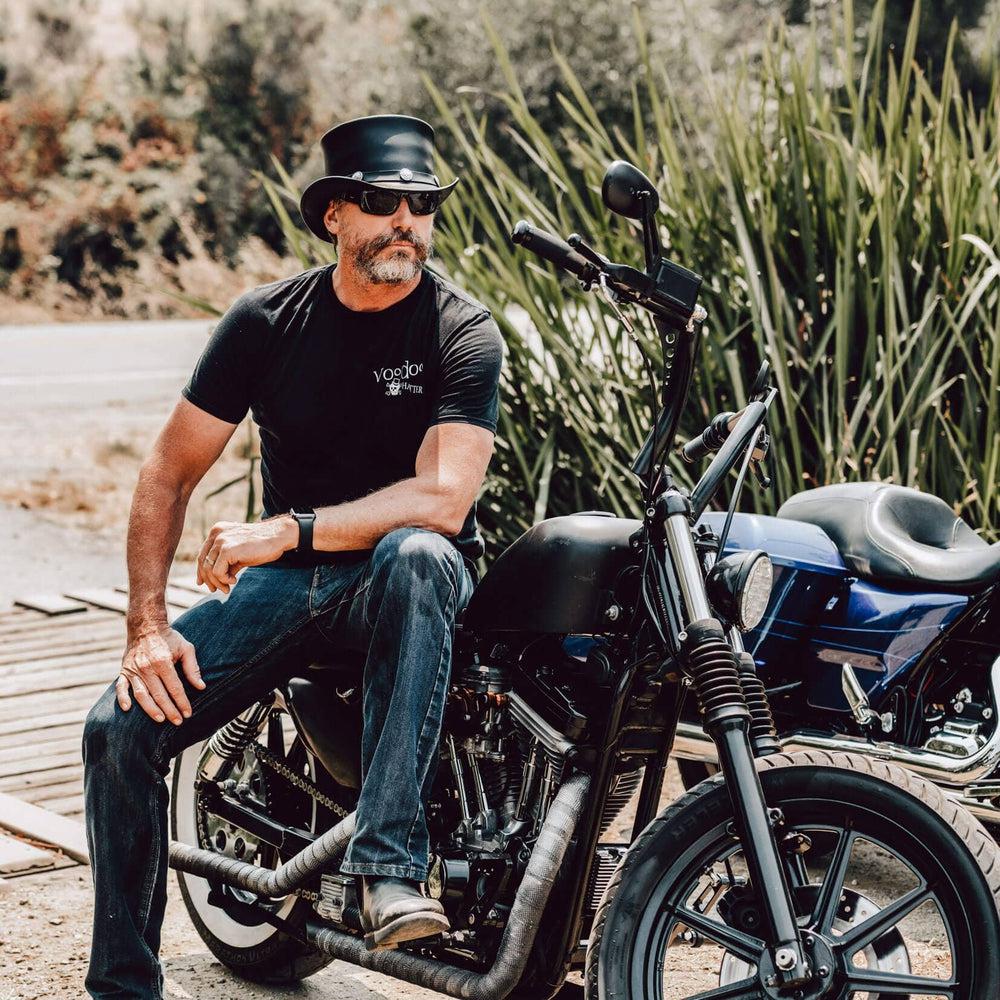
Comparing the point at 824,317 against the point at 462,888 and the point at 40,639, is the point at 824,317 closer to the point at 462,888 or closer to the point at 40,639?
the point at 462,888

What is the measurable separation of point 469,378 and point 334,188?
0.49 metres

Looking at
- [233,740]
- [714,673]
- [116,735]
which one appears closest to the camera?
[714,673]

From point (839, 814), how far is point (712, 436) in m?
0.78

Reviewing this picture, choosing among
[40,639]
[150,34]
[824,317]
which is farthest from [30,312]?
[824,317]

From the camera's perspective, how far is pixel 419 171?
330cm

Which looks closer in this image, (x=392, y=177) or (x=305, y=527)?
(x=305, y=527)

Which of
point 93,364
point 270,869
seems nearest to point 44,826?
point 270,869

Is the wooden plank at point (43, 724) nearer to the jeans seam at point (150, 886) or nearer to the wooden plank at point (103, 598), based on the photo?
the wooden plank at point (103, 598)

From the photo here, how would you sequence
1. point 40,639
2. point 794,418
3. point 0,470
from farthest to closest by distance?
point 0,470, point 40,639, point 794,418

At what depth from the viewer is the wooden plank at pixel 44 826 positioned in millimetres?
4398

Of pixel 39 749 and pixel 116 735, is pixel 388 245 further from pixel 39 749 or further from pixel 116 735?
pixel 39 749

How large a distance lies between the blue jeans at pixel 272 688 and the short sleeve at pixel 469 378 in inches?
12.2

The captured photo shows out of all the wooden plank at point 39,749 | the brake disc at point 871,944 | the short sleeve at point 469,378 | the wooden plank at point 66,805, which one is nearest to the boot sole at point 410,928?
the brake disc at point 871,944

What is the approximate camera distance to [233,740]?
3.57 meters
